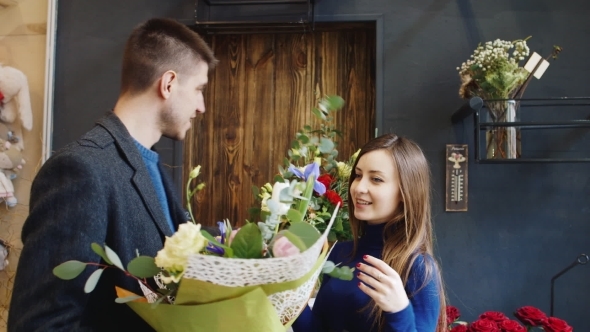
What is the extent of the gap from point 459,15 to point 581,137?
72 cm

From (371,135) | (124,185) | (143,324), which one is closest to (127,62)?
(124,185)

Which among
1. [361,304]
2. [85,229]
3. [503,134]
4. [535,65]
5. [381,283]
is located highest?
[535,65]

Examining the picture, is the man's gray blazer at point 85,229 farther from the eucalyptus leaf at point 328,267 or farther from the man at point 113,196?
the eucalyptus leaf at point 328,267

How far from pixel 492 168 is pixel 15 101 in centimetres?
212

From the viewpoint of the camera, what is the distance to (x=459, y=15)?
243 centimetres

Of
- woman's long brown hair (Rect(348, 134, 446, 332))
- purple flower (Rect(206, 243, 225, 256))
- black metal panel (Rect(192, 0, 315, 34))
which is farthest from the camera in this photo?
black metal panel (Rect(192, 0, 315, 34))

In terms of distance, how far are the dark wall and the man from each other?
1294 mm

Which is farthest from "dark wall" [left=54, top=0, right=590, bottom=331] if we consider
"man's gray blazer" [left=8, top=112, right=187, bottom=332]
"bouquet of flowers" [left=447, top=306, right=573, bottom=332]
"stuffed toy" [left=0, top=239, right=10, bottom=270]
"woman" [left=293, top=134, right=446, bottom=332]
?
"stuffed toy" [left=0, top=239, right=10, bottom=270]

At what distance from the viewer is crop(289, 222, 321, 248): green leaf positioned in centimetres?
75

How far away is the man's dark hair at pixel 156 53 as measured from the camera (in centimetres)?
127

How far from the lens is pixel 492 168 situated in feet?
7.77

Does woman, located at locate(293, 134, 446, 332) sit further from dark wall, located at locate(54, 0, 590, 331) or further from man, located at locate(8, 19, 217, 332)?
dark wall, located at locate(54, 0, 590, 331)

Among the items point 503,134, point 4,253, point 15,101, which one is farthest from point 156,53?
point 4,253

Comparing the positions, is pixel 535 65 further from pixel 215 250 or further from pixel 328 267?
pixel 215 250
